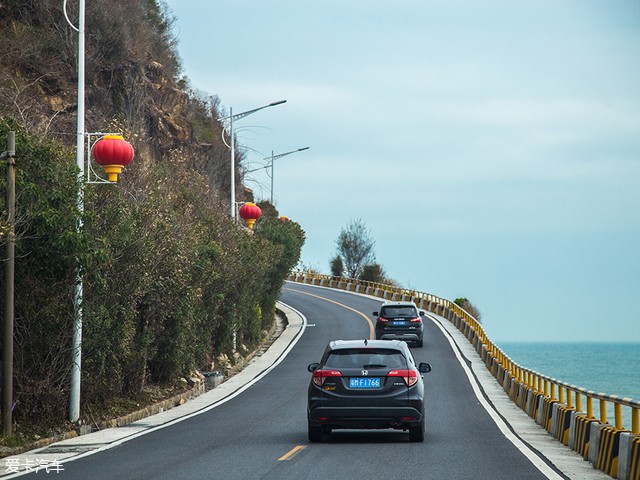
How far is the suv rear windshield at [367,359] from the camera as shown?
1748 cm

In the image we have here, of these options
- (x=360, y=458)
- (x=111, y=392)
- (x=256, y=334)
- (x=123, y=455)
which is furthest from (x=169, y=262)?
(x=256, y=334)

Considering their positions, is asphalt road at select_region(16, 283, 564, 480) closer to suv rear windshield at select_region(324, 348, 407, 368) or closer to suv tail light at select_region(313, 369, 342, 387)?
suv tail light at select_region(313, 369, 342, 387)

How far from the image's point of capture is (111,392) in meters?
24.3

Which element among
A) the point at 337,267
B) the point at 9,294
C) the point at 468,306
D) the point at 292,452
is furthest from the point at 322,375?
the point at 337,267

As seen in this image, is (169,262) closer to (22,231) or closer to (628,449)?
(22,231)

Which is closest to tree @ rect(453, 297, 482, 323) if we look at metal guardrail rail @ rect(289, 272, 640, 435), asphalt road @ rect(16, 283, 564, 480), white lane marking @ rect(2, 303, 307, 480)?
metal guardrail rail @ rect(289, 272, 640, 435)

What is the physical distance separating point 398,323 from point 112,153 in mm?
25907

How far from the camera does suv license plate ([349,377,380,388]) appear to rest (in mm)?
17234

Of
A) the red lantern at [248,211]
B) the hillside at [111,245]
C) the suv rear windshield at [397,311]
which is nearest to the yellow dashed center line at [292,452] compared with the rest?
the hillside at [111,245]

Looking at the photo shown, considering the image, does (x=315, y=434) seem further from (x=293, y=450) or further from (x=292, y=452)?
(x=292, y=452)

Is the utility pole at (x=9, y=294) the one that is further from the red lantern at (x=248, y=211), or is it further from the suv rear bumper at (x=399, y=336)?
the red lantern at (x=248, y=211)

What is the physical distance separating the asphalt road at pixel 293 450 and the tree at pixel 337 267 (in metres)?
80.1

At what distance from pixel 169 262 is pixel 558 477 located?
13.1 metres

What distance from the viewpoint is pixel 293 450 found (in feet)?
53.6
